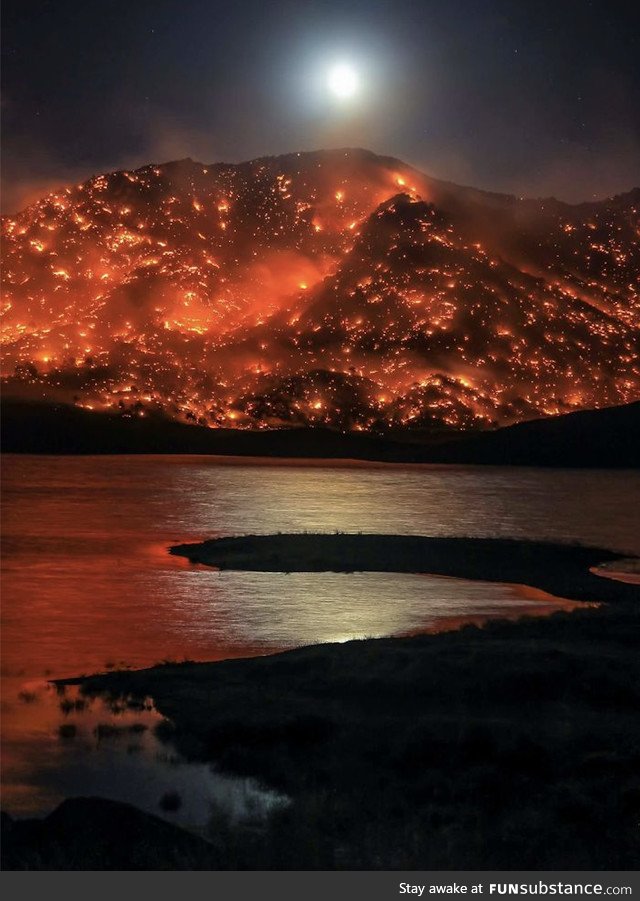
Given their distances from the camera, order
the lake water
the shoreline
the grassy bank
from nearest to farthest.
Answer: the grassy bank → the lake water → the shoreline

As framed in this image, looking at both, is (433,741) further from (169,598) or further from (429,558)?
(429,558)

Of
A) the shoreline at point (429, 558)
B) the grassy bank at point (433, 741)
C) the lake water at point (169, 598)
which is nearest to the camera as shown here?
the grassy bank at point (433, 741)

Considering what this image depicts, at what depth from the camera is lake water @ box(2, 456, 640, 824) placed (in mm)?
19516

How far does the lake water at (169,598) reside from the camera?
A: 1952cm

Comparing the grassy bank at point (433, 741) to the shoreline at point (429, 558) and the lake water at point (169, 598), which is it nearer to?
the lake water at point (169, 598)

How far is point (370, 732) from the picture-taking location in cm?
2184

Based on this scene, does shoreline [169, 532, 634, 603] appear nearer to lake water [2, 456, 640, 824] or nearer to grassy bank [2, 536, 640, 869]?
lake water [2, 456, 640, 824]

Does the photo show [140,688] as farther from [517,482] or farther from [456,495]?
[517,482]

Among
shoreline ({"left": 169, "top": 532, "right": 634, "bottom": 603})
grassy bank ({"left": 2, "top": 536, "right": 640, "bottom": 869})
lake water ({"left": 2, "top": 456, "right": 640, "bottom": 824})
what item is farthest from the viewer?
shoreline ({"left": 169, "top": 532, "right": 634, "bottom": 603})

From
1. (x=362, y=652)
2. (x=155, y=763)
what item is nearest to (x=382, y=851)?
(x=155, y=763)

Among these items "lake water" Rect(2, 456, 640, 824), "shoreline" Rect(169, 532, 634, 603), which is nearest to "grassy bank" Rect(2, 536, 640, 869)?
"lake water" Rect(2, 456, 640, 824)

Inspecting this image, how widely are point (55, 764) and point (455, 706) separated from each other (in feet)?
27.0

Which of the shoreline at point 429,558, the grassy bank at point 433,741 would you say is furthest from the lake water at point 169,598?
the shoreline at point 429,558

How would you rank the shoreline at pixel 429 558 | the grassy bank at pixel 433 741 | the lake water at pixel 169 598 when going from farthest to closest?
the shoreline at pixel 429 558 < the lake water at pixel 169 598 < the grassy bank at pixel 433 741
